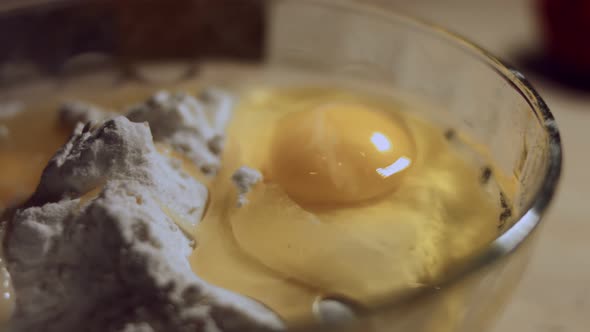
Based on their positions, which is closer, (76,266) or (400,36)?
(76,266)

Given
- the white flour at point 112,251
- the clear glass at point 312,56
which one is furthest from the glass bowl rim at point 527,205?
the white flour at point 112,251

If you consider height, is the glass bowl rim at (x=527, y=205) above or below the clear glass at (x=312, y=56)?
above

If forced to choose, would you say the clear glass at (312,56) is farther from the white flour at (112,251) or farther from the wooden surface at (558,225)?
the white flour at (112,251)

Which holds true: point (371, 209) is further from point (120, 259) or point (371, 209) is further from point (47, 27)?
point (47, 27)

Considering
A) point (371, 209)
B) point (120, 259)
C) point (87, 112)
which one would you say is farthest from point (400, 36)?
point (120, 259)

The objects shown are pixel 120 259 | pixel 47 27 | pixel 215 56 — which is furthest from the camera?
pixel 215 56

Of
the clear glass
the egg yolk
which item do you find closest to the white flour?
the egg yolk
